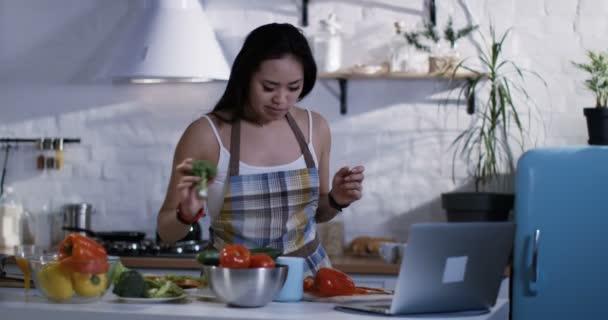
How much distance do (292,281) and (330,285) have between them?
0.14m

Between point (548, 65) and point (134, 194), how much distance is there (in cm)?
204

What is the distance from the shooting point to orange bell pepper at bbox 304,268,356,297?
2588mm

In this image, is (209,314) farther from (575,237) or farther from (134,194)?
(134,194)

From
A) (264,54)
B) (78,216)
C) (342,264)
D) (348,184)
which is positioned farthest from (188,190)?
(78,216)

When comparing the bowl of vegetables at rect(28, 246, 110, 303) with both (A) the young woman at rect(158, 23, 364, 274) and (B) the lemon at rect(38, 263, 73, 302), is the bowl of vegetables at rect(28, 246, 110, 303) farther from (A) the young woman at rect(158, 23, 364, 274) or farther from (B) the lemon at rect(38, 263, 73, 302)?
(A) the young woman at rect(158, 23, 364, 274)

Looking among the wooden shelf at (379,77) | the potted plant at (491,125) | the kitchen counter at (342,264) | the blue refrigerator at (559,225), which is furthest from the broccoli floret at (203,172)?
the potted plant at (491,125)

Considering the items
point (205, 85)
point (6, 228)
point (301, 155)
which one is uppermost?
A: point (205, 85)

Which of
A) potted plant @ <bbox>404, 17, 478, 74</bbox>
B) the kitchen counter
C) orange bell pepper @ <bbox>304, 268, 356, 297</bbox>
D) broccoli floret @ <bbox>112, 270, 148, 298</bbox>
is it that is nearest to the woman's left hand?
orange bell pepper @ <bbox>304, 268, 356, 297</bbox>

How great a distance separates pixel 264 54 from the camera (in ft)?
Result: 9.73

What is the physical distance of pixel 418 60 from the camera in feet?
15.4

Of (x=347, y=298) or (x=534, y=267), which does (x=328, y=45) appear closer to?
(x=534, y=267)

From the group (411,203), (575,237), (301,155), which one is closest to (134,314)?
(301,155)

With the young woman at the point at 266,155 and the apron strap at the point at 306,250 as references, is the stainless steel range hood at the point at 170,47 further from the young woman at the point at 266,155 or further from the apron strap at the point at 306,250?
the apron strap at the point at 306,250

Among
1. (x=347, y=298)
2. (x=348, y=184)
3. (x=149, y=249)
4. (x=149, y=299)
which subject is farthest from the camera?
(x=149, y=249)
